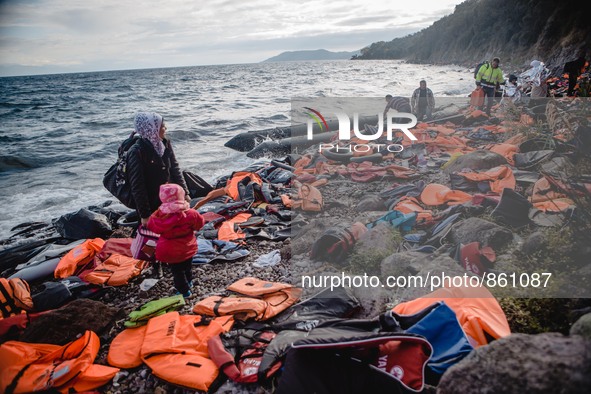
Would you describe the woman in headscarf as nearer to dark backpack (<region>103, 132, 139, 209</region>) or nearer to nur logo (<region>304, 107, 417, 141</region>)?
dark backpack (<region>103, 132, 139, 209</region>)

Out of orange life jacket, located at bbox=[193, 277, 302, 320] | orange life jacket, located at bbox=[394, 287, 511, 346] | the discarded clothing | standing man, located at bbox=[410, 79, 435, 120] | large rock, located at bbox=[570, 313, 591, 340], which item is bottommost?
the discarded clothing

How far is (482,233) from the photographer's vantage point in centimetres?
404

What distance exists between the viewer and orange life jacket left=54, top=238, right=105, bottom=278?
4.78 m

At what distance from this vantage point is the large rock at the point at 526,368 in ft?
4.30

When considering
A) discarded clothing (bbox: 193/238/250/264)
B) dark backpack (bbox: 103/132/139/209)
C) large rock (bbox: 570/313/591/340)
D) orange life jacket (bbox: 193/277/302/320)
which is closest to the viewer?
large rock (bbox: 570/313/591/340)

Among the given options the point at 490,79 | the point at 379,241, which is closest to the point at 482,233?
the point at 379,241

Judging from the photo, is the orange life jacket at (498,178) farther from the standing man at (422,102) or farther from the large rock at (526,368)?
the standing man at (422,102)

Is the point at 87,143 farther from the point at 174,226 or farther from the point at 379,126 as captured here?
the point at 174,226

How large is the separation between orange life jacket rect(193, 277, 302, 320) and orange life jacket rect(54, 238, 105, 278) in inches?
99.1

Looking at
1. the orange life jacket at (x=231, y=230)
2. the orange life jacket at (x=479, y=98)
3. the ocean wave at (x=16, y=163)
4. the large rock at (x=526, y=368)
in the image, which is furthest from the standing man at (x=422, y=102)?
the ocean wave at (x=16, y=163)

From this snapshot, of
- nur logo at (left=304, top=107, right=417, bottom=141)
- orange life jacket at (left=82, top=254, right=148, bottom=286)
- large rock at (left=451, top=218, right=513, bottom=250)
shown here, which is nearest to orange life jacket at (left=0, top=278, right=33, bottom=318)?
orange life jacket at (left=82, top=254, right=148, bottom=286)

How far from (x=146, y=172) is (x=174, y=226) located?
0.81m

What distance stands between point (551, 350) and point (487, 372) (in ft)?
0.94

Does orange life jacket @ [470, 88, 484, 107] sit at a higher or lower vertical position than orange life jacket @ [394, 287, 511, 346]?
higher
